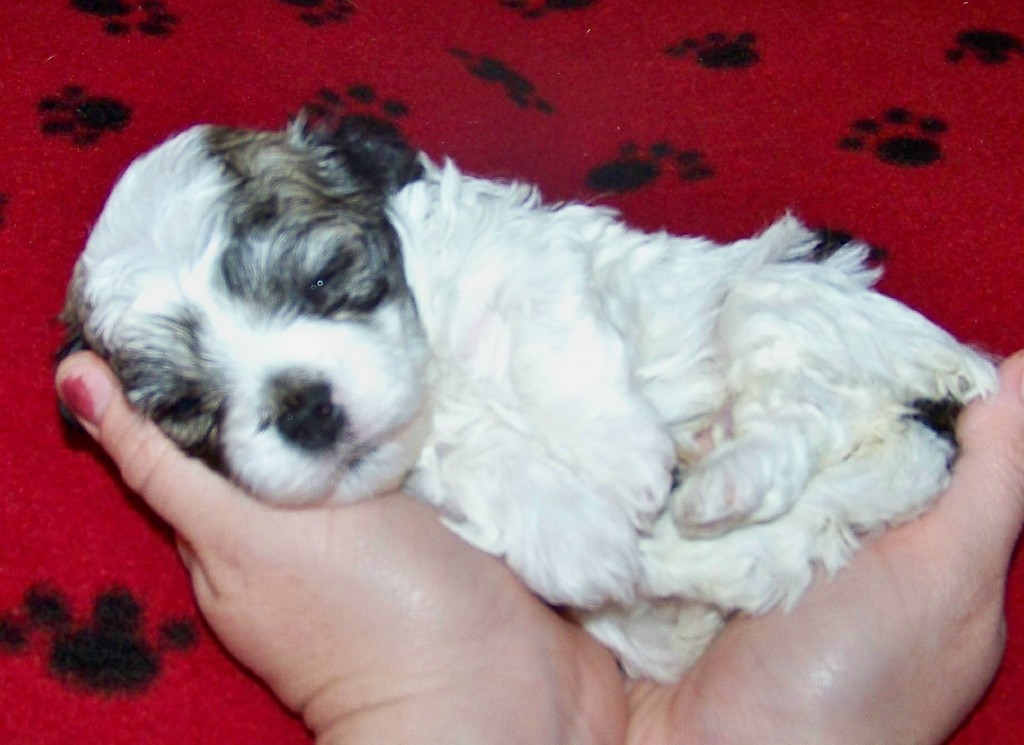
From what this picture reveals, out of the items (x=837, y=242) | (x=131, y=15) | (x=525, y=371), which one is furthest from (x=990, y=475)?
(x=131, y=15)

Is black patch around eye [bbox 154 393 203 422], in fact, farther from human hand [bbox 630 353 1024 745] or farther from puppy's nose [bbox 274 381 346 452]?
human hand [bbox 630 353 1024 745]

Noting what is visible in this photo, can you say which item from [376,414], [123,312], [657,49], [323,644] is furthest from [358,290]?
[657,49]

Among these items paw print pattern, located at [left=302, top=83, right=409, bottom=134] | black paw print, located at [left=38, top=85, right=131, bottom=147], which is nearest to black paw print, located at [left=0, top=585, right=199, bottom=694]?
black paw print, located at [left=38, top=85, right=131, bottom=147]

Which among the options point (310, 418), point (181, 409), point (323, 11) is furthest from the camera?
point (323, 11)

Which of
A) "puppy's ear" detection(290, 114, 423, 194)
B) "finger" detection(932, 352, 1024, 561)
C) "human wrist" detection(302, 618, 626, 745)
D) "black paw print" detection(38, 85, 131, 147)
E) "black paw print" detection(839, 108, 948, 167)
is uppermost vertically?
"puppy's ear" detection(290, 114, 423, 194)

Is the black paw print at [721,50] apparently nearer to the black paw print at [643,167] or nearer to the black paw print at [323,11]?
the black paw print at [643,167]

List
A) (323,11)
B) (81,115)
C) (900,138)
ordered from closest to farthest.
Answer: (81,115) < (900,138) < (323,11)

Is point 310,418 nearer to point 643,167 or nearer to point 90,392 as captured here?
point 90,392
